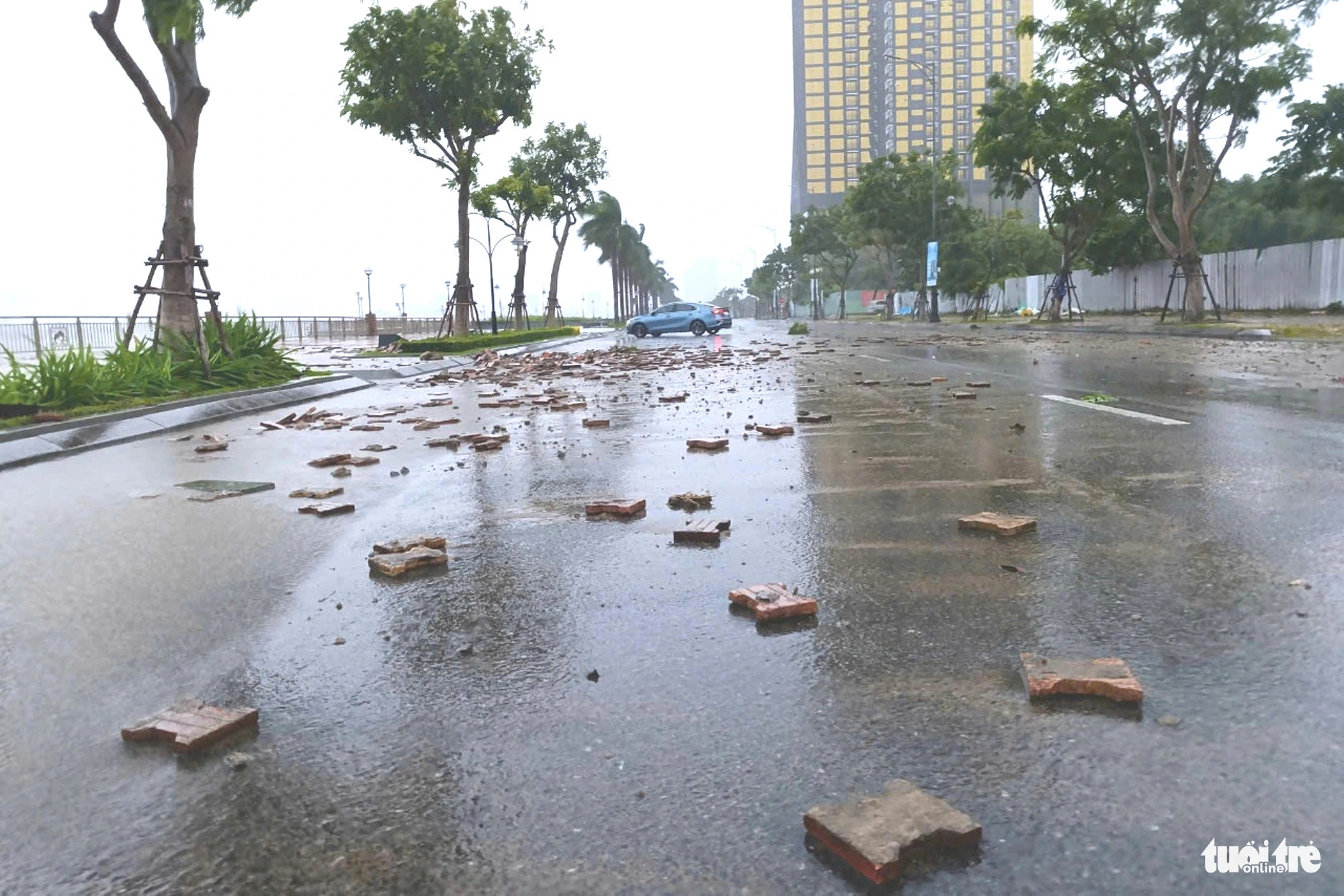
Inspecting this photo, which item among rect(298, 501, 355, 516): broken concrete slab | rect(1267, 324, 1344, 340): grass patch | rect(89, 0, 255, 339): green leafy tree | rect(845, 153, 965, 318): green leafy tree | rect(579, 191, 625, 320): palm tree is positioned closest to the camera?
rect(298, 501, 355, 516): broken concrete slab

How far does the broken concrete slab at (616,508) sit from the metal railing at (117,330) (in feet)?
29.9

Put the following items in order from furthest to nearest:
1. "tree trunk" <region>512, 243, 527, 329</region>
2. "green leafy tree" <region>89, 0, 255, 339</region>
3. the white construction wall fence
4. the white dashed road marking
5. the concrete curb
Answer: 1. "tree trunk" <region>512, 243, 527, 329</region>
2. the white construction wall fence
3. "green leafy tree" <region>89, 0, 255, 339</region>
4. the concrete curb
5. the white dashed road marking

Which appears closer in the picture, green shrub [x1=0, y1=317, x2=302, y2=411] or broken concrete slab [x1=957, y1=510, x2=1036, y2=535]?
broken concrete slab [x1=957, y1=510, x2=1036, y2=535]

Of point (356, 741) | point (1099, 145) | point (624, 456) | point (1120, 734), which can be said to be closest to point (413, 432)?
point (624, 456)

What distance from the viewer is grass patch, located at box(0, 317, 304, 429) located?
448 inches

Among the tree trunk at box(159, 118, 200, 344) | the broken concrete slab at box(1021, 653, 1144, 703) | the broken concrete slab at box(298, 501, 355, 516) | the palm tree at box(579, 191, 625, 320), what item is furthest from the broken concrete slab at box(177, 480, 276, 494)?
the palm tree at box(579, 191, 625, 320)

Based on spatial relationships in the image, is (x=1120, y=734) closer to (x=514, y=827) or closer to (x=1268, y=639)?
(x=1268, y=639)

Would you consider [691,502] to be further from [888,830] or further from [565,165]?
[565,165]

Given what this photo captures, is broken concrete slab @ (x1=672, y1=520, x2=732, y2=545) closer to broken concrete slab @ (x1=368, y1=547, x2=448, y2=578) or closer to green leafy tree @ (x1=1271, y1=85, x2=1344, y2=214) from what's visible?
broken concrete slab @ (x1=368, y1=547, x2=448, y2=578)

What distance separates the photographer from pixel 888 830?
2154 mm

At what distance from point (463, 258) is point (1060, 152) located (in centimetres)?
2086

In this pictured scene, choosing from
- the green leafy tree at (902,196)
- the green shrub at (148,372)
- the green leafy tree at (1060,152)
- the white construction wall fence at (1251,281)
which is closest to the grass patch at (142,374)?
the green shrub at (148,372)

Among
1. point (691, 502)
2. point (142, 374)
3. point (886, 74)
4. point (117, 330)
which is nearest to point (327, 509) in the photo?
point (691, 502)

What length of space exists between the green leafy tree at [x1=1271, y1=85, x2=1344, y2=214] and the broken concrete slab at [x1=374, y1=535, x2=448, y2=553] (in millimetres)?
38551
